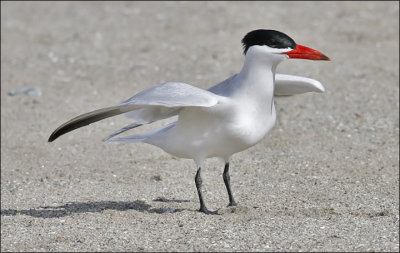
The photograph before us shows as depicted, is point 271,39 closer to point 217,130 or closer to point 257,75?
point 257,75

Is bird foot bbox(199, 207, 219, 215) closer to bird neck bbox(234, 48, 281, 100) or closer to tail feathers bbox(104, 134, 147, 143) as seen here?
tail feathers bbox(104, 134, 147, 143)

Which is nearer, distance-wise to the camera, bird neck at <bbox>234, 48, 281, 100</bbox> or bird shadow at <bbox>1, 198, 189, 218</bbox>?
bird neck at <bbox>234, 48, 281, 100</bbox>

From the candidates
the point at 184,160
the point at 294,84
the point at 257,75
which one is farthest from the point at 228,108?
the point at 184,160

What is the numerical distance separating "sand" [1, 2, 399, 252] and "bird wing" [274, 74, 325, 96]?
845mm

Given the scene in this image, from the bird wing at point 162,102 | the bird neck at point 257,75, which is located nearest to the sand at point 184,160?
the bird wing at point 162,102

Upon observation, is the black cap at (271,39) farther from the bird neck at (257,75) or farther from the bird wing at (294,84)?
the bird wing at (294,84)

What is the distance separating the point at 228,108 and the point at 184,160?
207cm

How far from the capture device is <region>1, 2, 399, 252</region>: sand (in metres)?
5.13

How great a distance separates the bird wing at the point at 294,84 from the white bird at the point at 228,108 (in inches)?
13.2

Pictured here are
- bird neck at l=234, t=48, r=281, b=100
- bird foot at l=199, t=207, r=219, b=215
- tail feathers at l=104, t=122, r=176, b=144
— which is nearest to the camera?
bird neck at l=234, t=48, r=281, b=100

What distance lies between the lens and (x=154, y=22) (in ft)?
39.0

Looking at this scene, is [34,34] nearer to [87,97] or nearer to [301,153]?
[87,97]

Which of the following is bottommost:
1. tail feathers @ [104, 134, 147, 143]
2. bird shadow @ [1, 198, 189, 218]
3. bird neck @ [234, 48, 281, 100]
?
bird shadow @ [1, 198, 189, 218]

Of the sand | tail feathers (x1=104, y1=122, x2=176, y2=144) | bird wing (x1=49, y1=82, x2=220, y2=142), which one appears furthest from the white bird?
the sand
